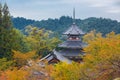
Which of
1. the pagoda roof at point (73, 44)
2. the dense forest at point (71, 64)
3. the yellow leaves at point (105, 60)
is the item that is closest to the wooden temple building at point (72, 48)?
the pagoda roof at point (73, 44)

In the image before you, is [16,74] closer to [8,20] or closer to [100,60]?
[100,60]

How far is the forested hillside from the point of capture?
338ft

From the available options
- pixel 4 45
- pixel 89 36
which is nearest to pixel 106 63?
pixel 4 45

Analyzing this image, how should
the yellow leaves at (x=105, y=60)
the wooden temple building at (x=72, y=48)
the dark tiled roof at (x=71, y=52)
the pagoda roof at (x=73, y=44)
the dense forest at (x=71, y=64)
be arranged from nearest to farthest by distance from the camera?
the yellow leaves at (x=105, y=60) → the dense forest at (x=71, y=64) → the wooden temple building at (x=72, y=48) → the dark tiled roof at (x=71, y=52) → the pagoda roof at (x=73, y=44)

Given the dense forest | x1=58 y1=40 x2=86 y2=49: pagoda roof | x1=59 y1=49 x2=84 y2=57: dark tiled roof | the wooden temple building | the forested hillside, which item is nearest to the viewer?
the dense forest

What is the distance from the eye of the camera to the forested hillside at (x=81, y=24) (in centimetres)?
10294

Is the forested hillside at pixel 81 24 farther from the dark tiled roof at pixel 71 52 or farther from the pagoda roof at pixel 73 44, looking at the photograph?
the dark tiled roof at pixel 71 52

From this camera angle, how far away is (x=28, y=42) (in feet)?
161

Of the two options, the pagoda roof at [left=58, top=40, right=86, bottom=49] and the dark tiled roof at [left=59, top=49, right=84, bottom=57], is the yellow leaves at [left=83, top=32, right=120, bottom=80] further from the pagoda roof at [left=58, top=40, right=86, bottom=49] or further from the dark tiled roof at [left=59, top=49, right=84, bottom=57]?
the pagoda roof at [left=58, top=40, right=86, bottom=49]

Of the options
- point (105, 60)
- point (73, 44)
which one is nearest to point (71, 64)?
point (105, 60)

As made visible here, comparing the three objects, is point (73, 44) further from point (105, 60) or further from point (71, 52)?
point (105, 60)

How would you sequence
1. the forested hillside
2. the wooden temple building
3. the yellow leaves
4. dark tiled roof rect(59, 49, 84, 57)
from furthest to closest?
the forested hillside < dark tiled roof rect(59, 49, 84, 57) < the wooden temple building < the yellow leaves

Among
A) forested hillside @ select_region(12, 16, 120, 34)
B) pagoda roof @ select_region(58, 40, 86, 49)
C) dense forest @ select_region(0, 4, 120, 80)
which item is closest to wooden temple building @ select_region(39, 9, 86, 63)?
pagoda roof @ select_region(58, 40, 86, 49)

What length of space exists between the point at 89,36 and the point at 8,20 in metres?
31.1
